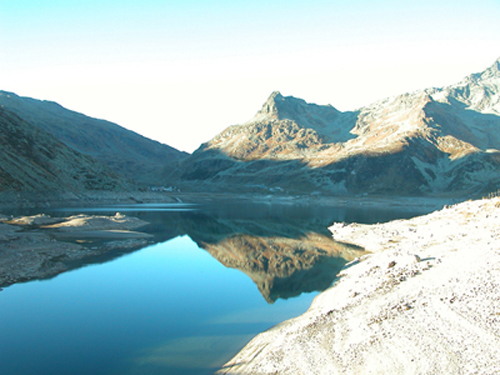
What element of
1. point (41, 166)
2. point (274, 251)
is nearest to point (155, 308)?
point (274, 251)

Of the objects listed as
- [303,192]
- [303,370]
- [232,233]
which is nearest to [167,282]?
[303,370]

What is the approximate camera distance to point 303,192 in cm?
19275

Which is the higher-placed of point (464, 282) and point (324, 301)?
point (464, 282)

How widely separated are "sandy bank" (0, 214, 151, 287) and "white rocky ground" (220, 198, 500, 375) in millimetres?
22294

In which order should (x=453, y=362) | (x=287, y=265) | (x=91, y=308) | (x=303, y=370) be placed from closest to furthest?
(x=453, y=362)
(x=303, y=370)
(x=91, y=308)
(x=287, y=265)

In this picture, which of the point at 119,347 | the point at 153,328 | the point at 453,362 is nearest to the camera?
the point at 453,362

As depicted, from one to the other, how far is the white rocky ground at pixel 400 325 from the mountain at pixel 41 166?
92482 mm

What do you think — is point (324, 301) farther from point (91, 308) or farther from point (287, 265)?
point (91, 308)

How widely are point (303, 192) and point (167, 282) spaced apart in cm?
16572

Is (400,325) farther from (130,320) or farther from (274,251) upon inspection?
(274,251)

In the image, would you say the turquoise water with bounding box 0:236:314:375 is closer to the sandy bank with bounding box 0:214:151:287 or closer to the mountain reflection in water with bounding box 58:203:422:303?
the mountain reflection in water with bounding box 58:203:422:303

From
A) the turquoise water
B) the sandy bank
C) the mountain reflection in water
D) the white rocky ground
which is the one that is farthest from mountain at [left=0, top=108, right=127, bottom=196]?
the white rocky ground

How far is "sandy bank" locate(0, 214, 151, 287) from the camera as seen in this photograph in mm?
30625

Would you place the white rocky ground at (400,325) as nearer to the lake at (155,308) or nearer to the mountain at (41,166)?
the lake at (155,308)
